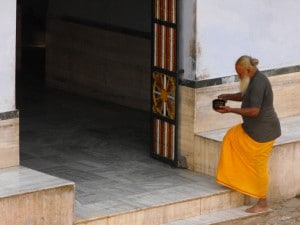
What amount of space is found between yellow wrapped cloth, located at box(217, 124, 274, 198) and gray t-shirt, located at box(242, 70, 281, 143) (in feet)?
0.24

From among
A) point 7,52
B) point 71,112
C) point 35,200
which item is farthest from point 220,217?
point 71,112

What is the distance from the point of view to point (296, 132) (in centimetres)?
1296

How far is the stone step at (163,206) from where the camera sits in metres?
11.1

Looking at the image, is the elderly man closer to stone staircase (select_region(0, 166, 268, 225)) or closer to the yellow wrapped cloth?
the yellow wrapped cloth

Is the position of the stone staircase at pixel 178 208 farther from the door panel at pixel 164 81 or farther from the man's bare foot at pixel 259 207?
the door panel at pixel 164 81

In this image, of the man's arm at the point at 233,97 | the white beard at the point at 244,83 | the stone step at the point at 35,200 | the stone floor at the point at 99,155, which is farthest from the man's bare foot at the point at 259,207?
the stone step at the point at 35,200

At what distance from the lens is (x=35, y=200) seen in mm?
10445

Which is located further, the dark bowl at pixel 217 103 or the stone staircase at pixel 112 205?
the dark bowl at pixel 217 103

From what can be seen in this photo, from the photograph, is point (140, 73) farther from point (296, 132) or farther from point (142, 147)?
point (296, 132)

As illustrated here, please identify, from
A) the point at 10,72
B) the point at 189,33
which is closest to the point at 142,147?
the point at 189,33

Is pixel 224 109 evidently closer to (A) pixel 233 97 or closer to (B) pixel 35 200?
(A) pixel 233 97

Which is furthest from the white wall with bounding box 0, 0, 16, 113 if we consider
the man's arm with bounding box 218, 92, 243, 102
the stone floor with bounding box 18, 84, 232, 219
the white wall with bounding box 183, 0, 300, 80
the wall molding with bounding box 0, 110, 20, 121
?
the white wall with bounding box 183, 0, 300, 80

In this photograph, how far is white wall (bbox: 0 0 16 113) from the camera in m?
11.0

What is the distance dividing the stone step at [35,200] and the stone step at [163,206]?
26cm
